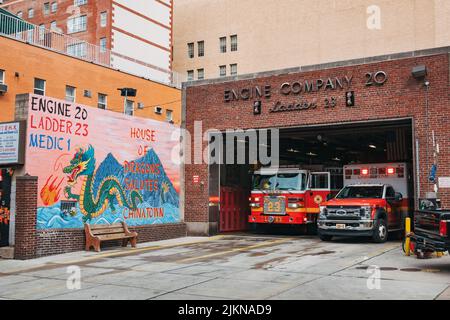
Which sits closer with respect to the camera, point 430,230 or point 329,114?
point 430,230

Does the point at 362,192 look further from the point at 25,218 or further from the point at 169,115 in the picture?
the point at 169,115

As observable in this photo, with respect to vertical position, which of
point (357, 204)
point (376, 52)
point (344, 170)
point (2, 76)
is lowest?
point (357, 204)

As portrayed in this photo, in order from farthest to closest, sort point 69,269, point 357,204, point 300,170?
1. point 300,170
2. point 357,204
3. point 69,269

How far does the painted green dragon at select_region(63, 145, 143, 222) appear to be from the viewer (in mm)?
16562

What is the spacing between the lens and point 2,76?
1165 inches

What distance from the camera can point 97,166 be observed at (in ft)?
57.5

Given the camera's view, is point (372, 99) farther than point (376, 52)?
No

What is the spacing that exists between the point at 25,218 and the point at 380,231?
11.2 metres

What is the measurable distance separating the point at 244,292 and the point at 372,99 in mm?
11795

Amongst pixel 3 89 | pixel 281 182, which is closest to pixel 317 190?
pixel 281 182

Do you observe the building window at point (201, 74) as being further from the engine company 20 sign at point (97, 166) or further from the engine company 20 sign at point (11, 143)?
the engine company 20 sign at point (11, 143)

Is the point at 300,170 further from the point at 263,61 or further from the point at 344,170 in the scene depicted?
the point at 263,61
